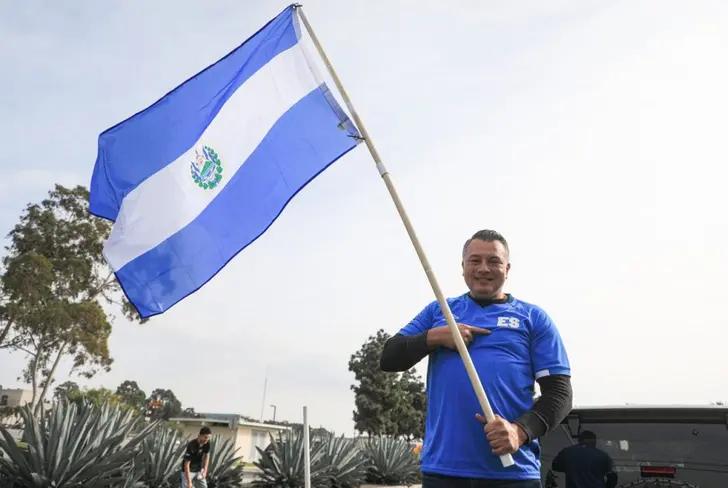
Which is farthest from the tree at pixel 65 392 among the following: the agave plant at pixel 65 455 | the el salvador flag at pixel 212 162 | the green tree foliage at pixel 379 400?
the green tree foliage at pixel 379 400

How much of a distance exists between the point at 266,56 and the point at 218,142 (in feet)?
2.28

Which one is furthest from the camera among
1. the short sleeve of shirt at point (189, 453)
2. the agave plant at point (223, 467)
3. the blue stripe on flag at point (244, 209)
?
the agave plant at point (223, 467)

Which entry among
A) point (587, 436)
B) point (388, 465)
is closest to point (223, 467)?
point (388, 465)

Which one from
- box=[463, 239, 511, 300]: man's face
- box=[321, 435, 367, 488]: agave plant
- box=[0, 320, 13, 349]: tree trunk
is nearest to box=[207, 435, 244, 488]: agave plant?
box=[321, 435, 367, 488]: agave plant

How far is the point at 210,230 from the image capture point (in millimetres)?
4379

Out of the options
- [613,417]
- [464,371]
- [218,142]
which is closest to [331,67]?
[218,142]

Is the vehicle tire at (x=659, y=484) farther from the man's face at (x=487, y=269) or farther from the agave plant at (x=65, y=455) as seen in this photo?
the agave plant at (x=65, y=455)

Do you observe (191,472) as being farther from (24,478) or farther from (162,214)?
(162,214)

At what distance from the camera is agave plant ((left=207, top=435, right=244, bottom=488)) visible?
13.2 meters

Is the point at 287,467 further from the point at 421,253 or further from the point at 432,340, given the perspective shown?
the point at 432,340

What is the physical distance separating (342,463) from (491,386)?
13552mm

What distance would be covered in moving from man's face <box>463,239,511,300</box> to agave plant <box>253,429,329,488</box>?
483 inches

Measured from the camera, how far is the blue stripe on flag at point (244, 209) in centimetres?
426

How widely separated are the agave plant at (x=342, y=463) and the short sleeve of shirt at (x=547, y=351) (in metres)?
12.9
